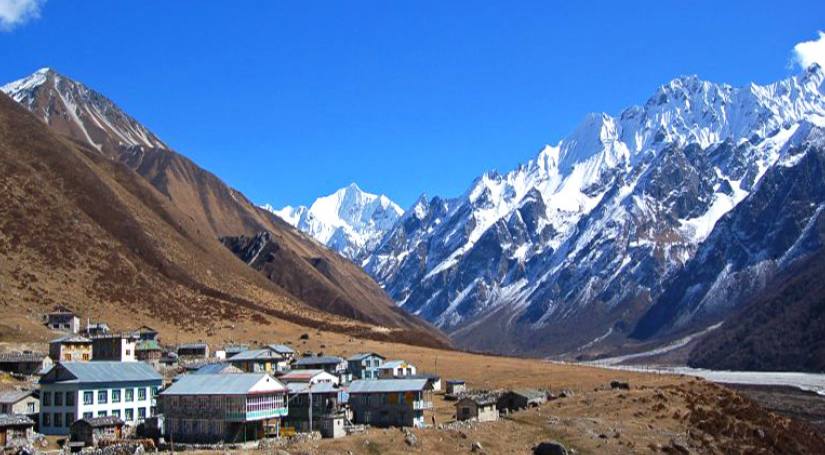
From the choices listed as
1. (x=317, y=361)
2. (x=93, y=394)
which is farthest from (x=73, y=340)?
(x=93, y=394)

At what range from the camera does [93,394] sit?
84.1 metres

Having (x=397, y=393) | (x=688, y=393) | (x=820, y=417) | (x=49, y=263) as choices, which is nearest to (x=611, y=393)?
(x=688, y=393)

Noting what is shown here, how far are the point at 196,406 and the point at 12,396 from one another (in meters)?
18.7

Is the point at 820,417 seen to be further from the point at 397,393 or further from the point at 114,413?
the point at 114,413

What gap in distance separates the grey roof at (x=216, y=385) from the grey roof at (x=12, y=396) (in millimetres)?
14094

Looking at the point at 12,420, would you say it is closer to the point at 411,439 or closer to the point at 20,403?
the point at 20,403

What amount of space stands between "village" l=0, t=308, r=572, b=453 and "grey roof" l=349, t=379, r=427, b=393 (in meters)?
0.11

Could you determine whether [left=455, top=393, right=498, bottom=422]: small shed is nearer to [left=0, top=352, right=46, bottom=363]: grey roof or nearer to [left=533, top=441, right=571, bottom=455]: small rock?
[left=533, top=441, right=571, bottom=455]: small rock

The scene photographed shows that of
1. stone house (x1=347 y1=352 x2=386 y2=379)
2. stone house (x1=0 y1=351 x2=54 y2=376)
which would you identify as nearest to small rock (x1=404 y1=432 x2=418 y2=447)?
stone house (x1=0 y1=351 x2=54 y2=376)

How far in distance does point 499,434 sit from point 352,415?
16.3m

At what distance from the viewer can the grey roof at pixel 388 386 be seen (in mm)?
91938

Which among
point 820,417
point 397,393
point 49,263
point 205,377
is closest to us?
point 205,377

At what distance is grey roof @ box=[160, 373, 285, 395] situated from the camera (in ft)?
254

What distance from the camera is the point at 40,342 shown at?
127 meters
